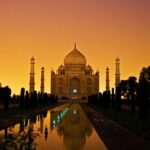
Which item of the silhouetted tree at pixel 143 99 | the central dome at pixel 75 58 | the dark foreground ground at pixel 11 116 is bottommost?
the dark foreground ground at pixel 11 116

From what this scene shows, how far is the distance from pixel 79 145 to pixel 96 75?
55494mm

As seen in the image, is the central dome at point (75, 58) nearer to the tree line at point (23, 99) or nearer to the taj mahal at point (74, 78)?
the taj mahal at point (74, 78)

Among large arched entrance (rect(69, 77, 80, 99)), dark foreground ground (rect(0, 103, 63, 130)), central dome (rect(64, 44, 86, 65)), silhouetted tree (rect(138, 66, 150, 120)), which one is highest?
central dome (rect(64, 44, 86, 65))

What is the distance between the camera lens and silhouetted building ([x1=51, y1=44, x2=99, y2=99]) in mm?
61188

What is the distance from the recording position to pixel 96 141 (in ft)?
23.9

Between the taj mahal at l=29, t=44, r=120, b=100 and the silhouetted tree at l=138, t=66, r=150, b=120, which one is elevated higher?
the taj mahal at l=29, t=44, r=120, b=100

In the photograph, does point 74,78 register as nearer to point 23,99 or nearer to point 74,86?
point 74,86

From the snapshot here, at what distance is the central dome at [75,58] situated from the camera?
201 ft

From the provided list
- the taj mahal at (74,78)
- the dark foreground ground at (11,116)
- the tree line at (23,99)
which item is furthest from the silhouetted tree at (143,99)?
the taj mahal at (74,78)

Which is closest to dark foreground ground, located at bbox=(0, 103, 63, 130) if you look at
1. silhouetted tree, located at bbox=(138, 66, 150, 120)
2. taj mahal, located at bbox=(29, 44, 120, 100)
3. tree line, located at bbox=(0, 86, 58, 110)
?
tree line, located at bbox=(0, 86, 58, 110)

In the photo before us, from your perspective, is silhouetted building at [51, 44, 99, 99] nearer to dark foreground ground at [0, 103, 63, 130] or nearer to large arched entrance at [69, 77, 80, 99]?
large arched entrance at [69, 77, 80, 99]

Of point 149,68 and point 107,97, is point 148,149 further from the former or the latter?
point 149,68

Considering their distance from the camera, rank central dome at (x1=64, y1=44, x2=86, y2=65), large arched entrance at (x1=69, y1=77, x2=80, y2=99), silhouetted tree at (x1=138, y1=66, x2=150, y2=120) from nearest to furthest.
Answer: silhouetted tree at (x1=138, y1=66, x2=150, y2=120) → central dome at (x1=64, y1=44, x2=86, y2=65) → large arched entrance at (x1=69, y1=77, x2=80, y2=99)

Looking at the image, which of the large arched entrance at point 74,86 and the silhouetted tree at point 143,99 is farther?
the large arched entrance at point 74,86
